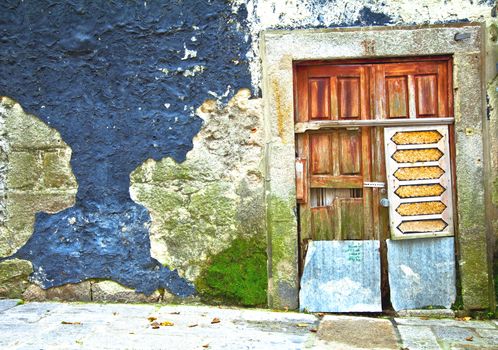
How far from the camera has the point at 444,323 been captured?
13.8 ft

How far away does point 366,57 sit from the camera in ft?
14.6

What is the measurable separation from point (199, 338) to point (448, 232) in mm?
2242

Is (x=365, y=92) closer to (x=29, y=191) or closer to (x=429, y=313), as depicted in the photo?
(x=429, y=313)

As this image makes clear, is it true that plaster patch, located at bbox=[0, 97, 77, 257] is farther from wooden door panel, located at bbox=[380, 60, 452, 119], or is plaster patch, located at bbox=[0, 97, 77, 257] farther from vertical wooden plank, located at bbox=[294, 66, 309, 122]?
wooden door panel, located at bbox=[380, 60, 452, 119]

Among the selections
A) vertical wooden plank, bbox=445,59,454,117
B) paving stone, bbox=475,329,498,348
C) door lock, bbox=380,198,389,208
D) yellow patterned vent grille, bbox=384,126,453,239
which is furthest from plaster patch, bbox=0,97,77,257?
paving stone, bbox=475,329,498,348

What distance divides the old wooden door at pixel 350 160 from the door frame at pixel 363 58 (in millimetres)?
112

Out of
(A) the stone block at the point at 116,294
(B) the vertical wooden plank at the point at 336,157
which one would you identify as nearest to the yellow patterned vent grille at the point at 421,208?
(B) the vertical wooden plank at the point at 336,157

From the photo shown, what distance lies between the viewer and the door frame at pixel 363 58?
173 inches

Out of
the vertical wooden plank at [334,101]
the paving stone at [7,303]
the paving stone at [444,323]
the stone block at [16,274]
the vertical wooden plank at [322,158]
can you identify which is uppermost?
the vertical wooden plank at [334,101]

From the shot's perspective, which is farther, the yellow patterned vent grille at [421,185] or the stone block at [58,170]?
the stone block at [58,170]

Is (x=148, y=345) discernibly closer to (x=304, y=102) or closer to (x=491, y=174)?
(x=304, y=102)

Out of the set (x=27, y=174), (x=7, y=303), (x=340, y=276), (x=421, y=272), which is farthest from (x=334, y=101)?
(x=7, y=303)

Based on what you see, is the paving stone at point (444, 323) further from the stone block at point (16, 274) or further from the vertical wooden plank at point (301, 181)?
the stone block at point (16, 274)

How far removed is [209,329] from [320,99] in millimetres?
2089
